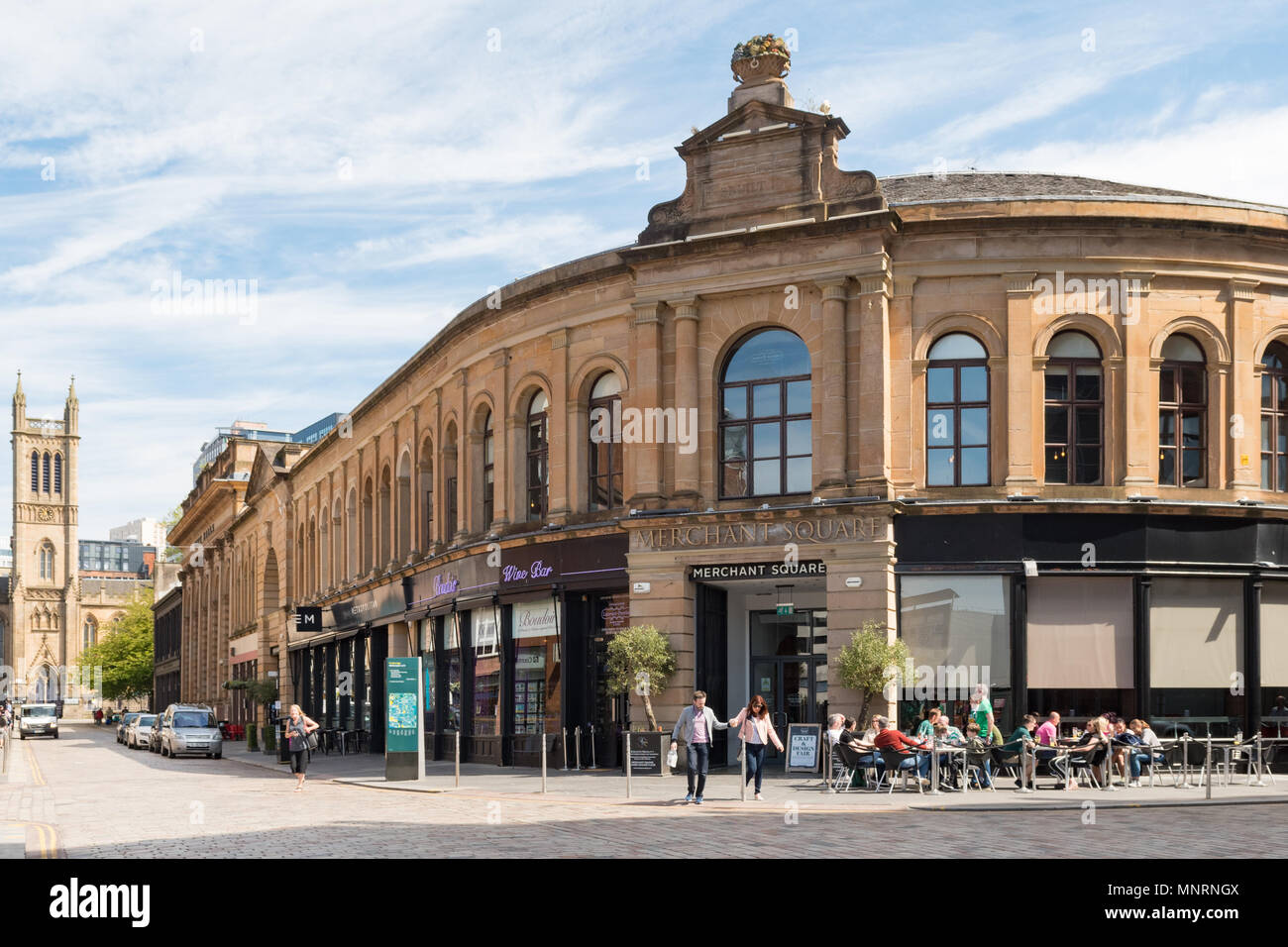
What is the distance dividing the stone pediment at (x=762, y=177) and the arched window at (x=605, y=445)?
3.58 metres

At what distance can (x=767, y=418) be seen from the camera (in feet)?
98.7

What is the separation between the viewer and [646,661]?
29.3 metres

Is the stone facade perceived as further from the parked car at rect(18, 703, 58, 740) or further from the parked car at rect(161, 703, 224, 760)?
the parked car at rect(18, 703, 58, 740)

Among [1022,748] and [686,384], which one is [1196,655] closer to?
[1022,748]

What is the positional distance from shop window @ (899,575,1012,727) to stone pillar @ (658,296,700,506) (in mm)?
4719

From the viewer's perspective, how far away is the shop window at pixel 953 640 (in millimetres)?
28062

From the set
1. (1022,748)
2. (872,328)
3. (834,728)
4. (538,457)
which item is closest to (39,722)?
(538,457)

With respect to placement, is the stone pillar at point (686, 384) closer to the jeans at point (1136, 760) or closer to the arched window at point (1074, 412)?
the arched window at point (1074, 412)

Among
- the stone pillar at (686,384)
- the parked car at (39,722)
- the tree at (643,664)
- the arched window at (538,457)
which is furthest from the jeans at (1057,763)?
the parked car at (39,722)

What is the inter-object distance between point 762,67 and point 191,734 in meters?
29.6

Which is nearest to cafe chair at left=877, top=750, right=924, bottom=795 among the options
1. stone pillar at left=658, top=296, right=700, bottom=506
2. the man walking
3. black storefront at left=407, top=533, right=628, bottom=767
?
the man walking

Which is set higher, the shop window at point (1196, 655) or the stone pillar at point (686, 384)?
the stone pillar at point (686, 384)
